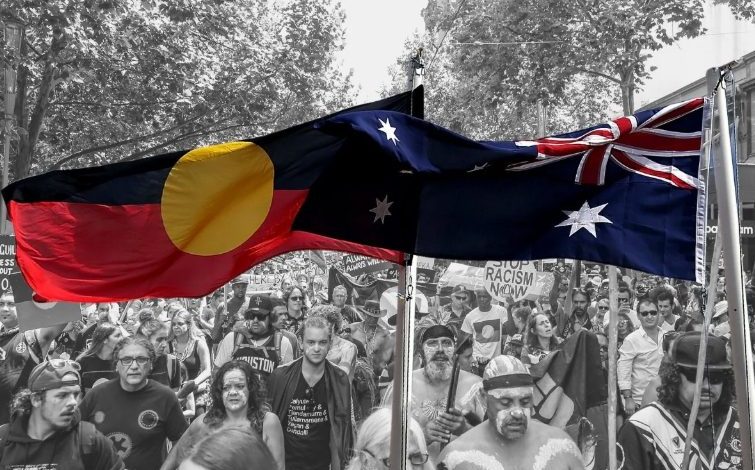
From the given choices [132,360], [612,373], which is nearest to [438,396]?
[612,373]

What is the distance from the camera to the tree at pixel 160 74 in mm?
16016

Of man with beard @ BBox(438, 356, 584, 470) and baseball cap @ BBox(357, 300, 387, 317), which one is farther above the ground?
baseball cap @ BBox(357, 300, 387, 317)

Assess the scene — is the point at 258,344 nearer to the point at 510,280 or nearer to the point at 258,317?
the point at 258,317

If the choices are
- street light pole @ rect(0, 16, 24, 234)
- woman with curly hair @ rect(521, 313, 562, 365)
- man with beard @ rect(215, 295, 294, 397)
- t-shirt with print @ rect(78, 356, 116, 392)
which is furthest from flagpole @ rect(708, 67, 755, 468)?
street light pole @ rect(0, 16, 24, 234)

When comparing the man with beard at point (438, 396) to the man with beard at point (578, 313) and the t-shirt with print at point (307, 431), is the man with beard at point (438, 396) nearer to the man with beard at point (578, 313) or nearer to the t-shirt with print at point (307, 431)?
the t-shirt with print at point (307, 431)

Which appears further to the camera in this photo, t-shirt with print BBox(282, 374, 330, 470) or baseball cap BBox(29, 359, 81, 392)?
baseball cap BBox(29, 359, 81, 392)

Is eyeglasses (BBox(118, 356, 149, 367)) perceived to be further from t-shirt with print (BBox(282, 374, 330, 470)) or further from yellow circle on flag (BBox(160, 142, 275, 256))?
yellow circle on flag (BBox(160, 142, 275, 256))

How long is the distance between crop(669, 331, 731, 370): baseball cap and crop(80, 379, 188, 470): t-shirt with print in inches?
152

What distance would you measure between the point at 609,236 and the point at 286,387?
3.75m

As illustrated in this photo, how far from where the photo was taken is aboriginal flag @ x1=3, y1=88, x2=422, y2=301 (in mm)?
4816

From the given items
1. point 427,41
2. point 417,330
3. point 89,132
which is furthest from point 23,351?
point 427,41

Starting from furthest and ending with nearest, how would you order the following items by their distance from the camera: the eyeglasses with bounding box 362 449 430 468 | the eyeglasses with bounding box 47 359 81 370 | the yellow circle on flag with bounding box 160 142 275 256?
the eyeglasses with bounding box 47 359 81 370
the eyeglasses with bounding box 362 449 430 468
the yellow circle on flag with bounding box 160 142 275 256

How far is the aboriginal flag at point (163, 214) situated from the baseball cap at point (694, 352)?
151 inches

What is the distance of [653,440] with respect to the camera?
24.5 feet
